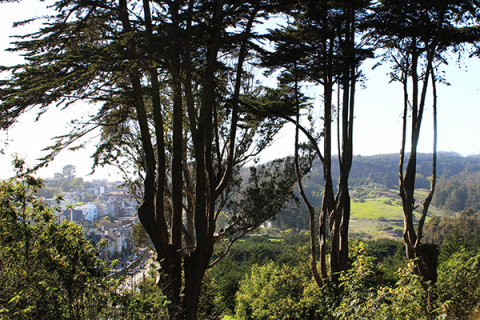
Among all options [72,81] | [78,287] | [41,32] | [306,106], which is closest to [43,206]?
[78,287]

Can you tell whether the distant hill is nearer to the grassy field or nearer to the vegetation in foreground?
the grassy field

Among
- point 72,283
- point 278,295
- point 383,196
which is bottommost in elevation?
point 383,196

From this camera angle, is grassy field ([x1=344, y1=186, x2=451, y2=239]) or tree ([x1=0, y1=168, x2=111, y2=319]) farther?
grassy field ([x1=344, y1=186, x2=451, y2=239])

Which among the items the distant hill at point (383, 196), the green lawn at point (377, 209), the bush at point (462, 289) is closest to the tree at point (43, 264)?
the bush at point (462, 289)

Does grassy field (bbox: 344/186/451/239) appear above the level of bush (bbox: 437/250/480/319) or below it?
below

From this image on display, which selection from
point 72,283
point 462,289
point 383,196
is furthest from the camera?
point 383,196

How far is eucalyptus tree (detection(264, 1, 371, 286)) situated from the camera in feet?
20.9

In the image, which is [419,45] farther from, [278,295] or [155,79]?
[278,295]

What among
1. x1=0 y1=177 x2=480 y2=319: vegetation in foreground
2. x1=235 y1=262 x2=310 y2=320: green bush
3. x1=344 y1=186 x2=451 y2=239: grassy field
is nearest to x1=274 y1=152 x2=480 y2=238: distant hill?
x1=344 y1=186 x2=451 y2=239: grassy field

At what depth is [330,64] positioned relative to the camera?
22.3ft

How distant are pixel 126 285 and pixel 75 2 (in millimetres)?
3719

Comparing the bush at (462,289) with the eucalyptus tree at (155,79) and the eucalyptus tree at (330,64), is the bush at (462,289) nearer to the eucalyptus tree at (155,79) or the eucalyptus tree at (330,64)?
the eucalyptus tree at (330,64)

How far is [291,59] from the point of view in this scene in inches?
252

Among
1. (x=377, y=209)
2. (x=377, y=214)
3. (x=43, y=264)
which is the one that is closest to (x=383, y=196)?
(x=377, y=209)
